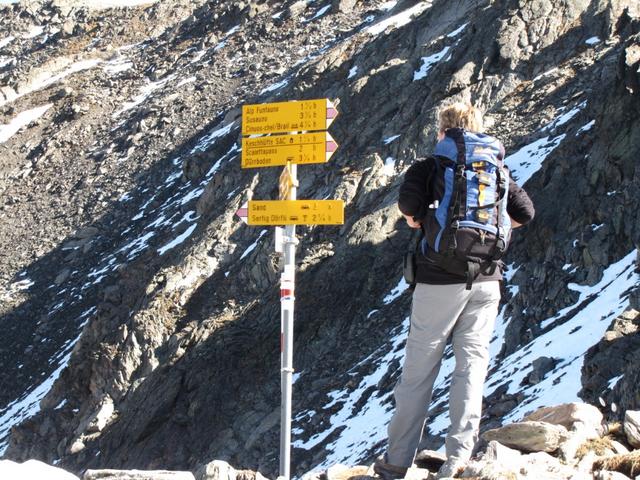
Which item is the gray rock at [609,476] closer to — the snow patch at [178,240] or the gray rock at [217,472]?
the gray rock at [217,472]

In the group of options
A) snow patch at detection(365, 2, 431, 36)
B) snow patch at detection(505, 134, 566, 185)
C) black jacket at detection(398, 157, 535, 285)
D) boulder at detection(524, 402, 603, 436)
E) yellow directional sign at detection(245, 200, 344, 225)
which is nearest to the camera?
black jacket at detection(398, 157, 535, 285)

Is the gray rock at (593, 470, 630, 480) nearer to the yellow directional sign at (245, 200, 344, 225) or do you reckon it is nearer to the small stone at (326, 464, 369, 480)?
the small stone at (326, 464, 369, 480)

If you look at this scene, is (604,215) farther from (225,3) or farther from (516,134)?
(225,3)

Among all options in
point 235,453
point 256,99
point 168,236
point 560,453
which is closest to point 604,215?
point 235,453

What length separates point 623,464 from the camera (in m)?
5.86

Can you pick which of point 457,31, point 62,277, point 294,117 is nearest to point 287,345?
point 294,117

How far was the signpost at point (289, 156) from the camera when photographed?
7.41 metres

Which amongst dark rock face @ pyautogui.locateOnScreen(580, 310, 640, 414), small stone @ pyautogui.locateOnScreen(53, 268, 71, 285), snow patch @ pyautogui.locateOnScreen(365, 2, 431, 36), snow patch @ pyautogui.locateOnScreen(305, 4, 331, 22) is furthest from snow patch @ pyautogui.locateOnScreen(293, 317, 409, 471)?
snow patch @ pyautogui.locateOnScreen(305, 4, 331, 22)

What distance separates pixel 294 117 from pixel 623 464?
12.1ft

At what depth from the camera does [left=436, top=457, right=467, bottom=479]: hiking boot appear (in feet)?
19.4

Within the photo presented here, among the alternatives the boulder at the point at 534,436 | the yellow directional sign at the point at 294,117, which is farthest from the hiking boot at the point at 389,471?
the yellow directional sign at the point at 294,117

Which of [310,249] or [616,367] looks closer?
[616,367]

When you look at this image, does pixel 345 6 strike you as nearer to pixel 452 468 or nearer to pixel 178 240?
pixel 178 240

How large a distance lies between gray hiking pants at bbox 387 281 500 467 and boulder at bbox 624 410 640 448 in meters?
1.06
